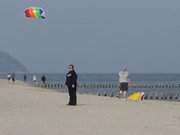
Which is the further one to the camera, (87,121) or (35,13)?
(35,13)

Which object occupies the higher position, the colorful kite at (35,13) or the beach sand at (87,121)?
the colorful kite at (35,13)

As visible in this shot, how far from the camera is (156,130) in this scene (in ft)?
45.3

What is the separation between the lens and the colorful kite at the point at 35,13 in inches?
1293

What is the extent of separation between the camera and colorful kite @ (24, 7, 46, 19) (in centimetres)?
3284

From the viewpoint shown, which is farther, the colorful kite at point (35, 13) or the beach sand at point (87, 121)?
the colorful kite at point (35, 13)

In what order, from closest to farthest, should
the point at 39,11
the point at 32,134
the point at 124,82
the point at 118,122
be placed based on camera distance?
the point at 32,134, the point at 118,122, the point at 124,82, the point at 39,11

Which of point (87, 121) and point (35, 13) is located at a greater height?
point (35, 13)

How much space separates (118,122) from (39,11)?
18204 mm

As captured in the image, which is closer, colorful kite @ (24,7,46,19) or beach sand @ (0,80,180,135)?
beach sand @ (0,80,180,135)

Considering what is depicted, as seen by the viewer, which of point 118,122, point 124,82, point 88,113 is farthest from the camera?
point 124,82

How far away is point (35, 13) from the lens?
33219 millimetres

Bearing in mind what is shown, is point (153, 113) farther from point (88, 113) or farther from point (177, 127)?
point (177, 127)

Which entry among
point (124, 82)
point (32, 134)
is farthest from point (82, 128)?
point (124, 82)

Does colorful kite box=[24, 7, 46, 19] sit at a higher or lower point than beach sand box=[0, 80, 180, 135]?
higher
